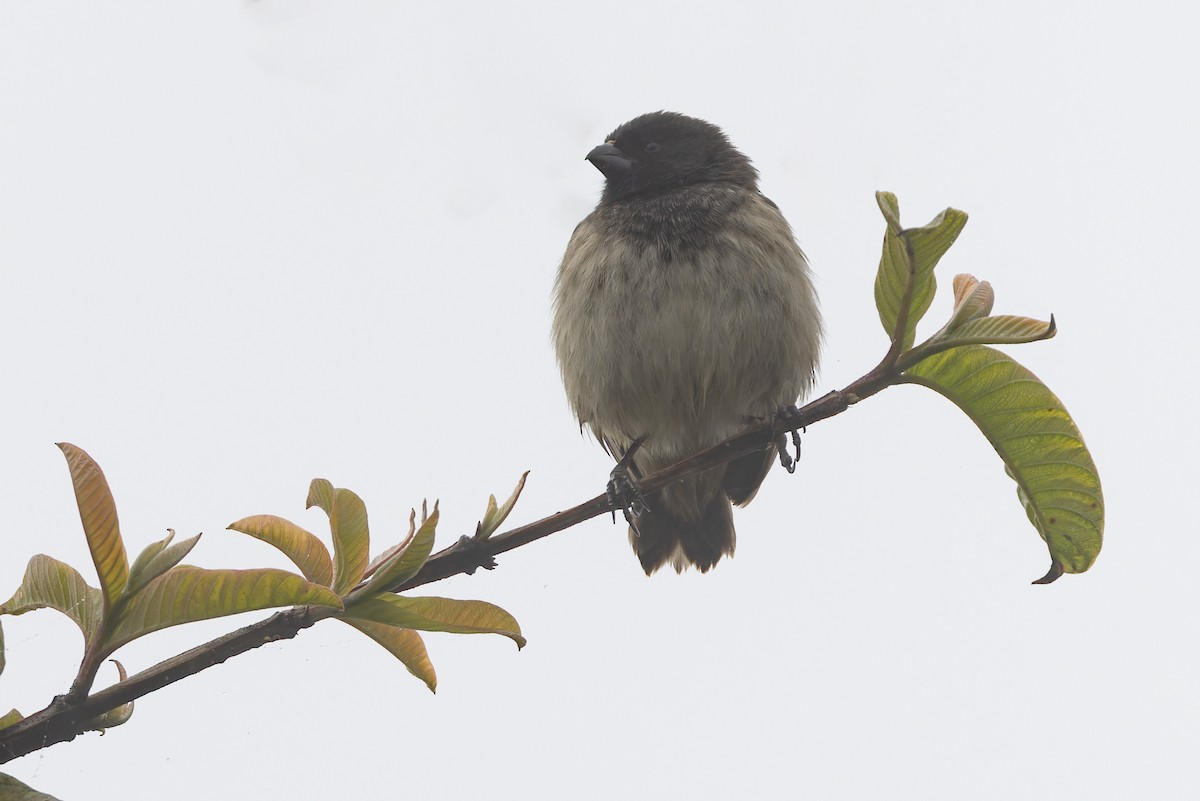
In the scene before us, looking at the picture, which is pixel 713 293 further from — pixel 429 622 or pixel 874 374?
pixel 429 622

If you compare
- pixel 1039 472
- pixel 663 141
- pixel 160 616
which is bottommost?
pixel 160 616

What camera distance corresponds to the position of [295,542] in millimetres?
1615

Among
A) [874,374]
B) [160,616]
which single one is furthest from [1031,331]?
[160,616]

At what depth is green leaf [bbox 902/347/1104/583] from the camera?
5.71 feet

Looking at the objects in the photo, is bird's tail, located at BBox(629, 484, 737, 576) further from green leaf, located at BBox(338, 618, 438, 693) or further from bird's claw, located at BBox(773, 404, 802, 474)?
green leaf, located at BBox(338, 618, 438, 693)

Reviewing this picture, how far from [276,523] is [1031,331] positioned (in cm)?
110

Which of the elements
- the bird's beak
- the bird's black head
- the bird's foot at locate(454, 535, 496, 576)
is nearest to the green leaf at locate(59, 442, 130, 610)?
the bird's foot at locate(454, 535, 496, 576)

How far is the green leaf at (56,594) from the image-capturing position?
4.80 feet

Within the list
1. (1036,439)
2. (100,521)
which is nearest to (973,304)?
(1036,439)

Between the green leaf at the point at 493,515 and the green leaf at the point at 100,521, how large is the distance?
468 mm

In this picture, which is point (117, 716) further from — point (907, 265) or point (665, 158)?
point (665, 158)

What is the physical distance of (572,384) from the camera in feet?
14.0

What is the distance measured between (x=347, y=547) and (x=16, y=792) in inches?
20.7

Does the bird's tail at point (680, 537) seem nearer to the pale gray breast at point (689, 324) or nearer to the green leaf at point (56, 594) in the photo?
the pale gray breast at point (689, 324)
